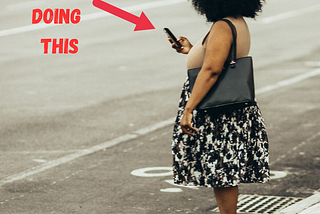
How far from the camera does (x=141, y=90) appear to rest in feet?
36.9

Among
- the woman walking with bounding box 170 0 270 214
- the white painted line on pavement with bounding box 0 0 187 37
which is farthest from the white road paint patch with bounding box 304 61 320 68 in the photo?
the woman walking with bounding box 170 0 270 214

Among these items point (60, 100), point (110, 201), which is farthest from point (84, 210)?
point (60, 100)

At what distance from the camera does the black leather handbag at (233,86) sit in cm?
391

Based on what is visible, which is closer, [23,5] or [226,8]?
[226,8]

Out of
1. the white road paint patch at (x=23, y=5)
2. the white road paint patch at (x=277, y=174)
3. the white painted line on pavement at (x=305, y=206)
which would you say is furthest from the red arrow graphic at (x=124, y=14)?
the white painted line on pavement at (x=305, y=206)

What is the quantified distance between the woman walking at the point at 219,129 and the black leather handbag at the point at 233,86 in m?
0.04

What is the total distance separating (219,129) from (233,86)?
310mm

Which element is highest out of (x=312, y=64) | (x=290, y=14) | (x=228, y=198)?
(x=290, y=14)

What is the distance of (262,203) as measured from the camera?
5445 millimetres

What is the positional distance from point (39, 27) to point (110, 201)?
14802 millimetres

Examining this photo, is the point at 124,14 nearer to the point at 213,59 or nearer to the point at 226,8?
the point at 226,8

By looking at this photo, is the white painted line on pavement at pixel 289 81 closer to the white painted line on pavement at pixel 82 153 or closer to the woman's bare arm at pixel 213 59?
the white painted line on pavement at pixel 82 153

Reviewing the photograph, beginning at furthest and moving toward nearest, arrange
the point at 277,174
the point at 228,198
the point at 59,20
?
the point at 59,20
the point at 277,174
the point at 228,198

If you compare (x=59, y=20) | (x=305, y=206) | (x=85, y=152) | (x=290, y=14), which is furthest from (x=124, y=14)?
(x=305, y=206)
